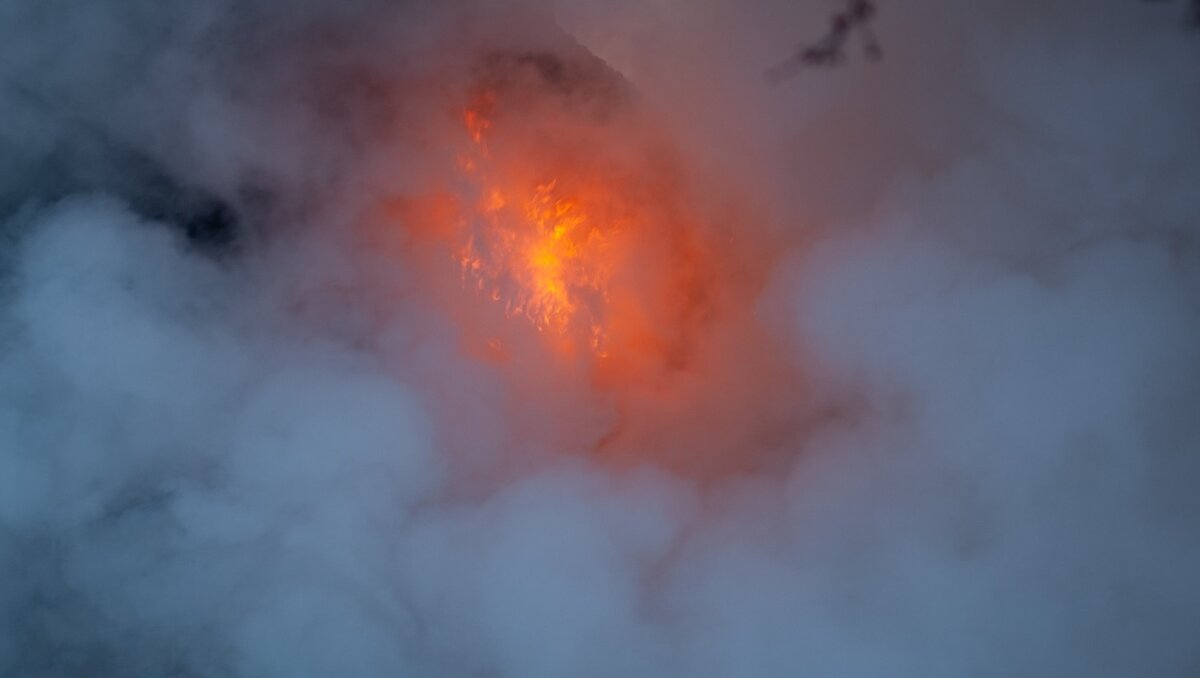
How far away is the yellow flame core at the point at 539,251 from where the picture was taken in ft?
17.0

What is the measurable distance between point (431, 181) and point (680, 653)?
2.67m

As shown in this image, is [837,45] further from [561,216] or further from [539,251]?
[539,251]

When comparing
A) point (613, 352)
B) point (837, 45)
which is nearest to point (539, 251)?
point (613, 352)

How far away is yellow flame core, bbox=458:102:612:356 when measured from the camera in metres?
5.19

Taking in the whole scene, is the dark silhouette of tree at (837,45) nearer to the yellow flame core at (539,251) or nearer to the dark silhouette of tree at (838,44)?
the dark silhouette of tree at (838,44)

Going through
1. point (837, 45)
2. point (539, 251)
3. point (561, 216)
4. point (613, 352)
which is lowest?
point (613, 352)

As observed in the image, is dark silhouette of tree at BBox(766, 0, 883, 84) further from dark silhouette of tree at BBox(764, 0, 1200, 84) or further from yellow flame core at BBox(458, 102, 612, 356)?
yellow flame core at BBox(458, 102, 612, 356)

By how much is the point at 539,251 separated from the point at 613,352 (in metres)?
0.64

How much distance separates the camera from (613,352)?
17.3 feet

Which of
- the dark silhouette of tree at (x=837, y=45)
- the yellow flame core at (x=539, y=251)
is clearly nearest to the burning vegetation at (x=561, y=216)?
the yellow flame core at (x=539, y=251)

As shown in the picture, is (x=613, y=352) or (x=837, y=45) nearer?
(x=613, y=352)

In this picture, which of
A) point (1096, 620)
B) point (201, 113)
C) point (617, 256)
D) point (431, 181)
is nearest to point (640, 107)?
point (617, 256)

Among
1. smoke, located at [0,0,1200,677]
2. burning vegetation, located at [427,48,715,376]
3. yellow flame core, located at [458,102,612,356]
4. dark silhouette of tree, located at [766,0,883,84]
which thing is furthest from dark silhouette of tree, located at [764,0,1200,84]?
yellow flame core, located at [458,102,612,356]

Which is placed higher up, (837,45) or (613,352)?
(837,45)
